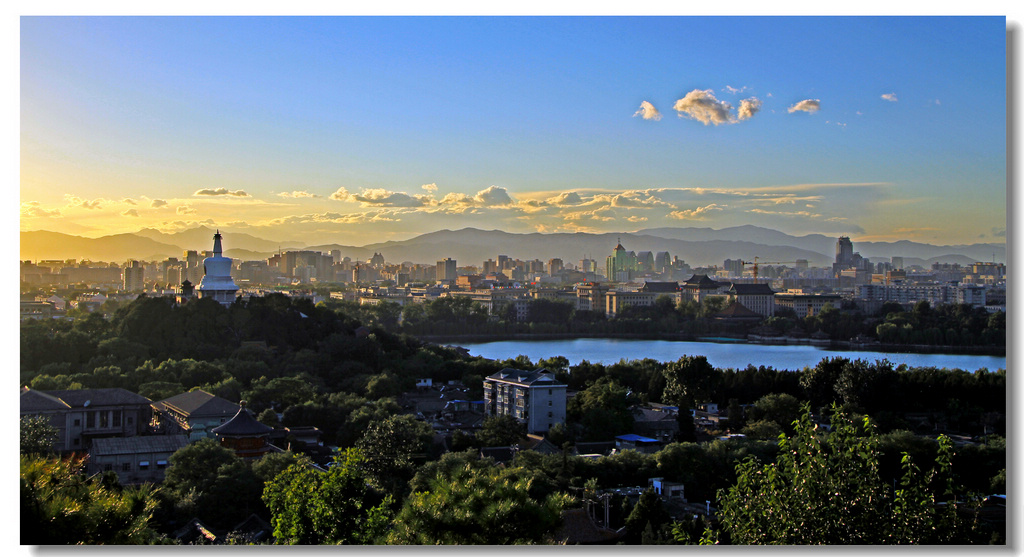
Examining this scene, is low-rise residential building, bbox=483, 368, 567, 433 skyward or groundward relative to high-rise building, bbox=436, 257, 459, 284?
groundward

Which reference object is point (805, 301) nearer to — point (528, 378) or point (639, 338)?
point (639, 338)

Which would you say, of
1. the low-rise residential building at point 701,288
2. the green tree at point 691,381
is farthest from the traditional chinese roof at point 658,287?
the green tree at point 691,381

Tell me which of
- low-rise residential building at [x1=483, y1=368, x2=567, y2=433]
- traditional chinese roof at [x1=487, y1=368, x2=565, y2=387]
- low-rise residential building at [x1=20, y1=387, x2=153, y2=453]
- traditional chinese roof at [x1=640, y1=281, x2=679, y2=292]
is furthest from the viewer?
traditional chinese roof at [x1=640, y1=281, x2=679, y2=292]

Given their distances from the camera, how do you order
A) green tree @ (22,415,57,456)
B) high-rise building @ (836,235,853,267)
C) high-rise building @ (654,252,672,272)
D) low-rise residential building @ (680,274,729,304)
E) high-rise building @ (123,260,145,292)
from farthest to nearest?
low-rise residential building @ (680,274,729,304) < high-rise building @ (654,252,672,272) < high-rise building @ (123,260,145,292) < high-rise building @ (836,235,853,267) < green tree @ (22,415,57,456)

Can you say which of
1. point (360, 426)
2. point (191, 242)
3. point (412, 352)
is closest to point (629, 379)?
point (412, 352)

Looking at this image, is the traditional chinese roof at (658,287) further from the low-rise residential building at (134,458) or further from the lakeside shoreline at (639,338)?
the low-rise residential building at (134,458)

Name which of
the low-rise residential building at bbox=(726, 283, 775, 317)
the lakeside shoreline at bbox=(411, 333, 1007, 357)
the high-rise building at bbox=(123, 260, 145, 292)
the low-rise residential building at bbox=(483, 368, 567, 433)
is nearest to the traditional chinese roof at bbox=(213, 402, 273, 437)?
the low-rise residential building at bbox=(483, 368, 567, 433)

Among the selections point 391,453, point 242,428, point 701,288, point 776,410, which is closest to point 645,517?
point 391,453

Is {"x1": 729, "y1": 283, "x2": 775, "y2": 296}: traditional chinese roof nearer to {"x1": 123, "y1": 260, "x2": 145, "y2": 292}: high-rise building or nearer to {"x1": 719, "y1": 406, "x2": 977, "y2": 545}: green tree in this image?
{"x1": 123, "y1": 260, "x2": 145, "y2": 292}: high-rise building
